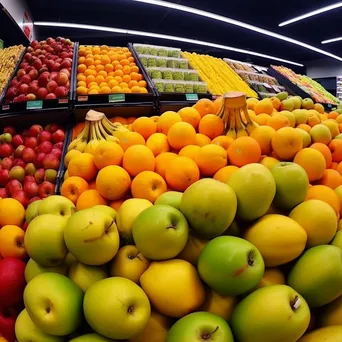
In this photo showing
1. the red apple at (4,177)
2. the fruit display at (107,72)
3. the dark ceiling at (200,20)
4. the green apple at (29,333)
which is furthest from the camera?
the dark ceiling at (200,20)

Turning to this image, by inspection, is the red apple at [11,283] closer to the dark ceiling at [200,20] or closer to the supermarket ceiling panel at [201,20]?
the supermarket ceiling panel at [201,20]

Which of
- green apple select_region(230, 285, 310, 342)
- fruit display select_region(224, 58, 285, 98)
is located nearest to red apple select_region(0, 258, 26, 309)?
green apple select_region(230, 285, 310, 342)

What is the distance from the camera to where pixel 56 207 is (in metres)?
1.05

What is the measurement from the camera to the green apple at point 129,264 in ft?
2.81

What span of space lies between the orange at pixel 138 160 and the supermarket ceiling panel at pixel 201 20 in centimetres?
761

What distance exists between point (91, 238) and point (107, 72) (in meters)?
2.89

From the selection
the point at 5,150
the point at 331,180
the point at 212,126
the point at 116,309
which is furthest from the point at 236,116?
the point at 5,150

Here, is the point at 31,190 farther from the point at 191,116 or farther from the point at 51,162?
the point at 191,116

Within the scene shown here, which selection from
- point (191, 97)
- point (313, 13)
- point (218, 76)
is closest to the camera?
point (191, 97)

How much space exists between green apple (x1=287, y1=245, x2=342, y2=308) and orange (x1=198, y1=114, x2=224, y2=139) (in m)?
0.77

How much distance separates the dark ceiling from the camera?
26.5ft

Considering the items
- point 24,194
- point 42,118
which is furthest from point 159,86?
point 24,194

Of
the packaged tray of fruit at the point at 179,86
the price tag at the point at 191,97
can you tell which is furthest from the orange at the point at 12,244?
the packaged tray of fruit at the point at 179,86

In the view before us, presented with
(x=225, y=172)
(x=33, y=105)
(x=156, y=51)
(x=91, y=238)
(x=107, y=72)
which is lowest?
(x=91, y=238)
